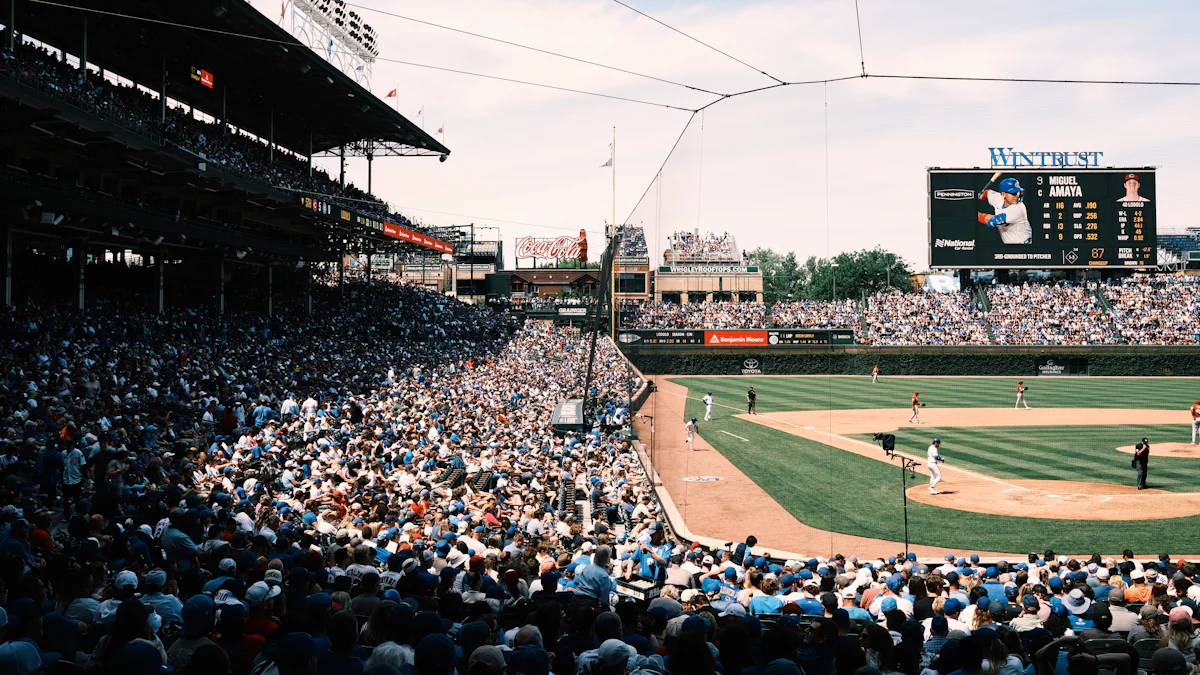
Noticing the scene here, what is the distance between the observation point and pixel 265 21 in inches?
1173

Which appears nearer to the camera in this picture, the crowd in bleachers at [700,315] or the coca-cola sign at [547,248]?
the crowd in bleachers at [700,315]

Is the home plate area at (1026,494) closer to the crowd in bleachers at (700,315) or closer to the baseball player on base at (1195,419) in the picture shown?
the baseball player on base at (1195,419)

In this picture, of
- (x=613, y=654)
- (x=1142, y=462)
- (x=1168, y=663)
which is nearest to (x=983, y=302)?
(x=1142, y=462)

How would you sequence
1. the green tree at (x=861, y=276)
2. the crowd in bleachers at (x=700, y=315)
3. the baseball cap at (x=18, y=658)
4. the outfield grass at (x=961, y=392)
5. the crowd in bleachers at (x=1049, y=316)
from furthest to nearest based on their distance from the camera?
the green tree at (x=861, y=276), the crowd in bleachers at (x=1049, y=316), the outfield grass at (x=961, y=392), the crowd in bleachers at (x=700, y=315), the baseball cap at (x=18, y=658)

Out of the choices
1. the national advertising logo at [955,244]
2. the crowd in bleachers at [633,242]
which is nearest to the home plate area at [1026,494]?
the crowd in bleachers at [633,242]

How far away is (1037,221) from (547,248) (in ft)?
164

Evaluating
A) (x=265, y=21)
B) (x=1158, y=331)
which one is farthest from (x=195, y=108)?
(x=1158, y=331)

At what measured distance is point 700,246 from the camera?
2100cm

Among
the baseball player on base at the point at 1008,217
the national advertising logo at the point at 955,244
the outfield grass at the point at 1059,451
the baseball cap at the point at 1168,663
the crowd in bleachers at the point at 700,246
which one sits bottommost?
the outfield grass at the point at 1059,451

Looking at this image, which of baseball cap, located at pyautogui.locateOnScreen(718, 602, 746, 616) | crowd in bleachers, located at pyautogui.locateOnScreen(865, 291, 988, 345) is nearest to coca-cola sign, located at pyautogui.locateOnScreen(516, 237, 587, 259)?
crowd in bleachers, located at pyautogui.locateOnScreen(865, 291, 988, 345)

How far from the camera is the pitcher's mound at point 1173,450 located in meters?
24.0

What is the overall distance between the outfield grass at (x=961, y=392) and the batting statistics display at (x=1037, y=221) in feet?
22.3

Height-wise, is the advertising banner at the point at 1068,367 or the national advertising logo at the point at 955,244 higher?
the national advertising logo at the point at 955,244

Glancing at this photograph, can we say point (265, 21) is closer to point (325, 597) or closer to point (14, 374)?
point (14, 374)
